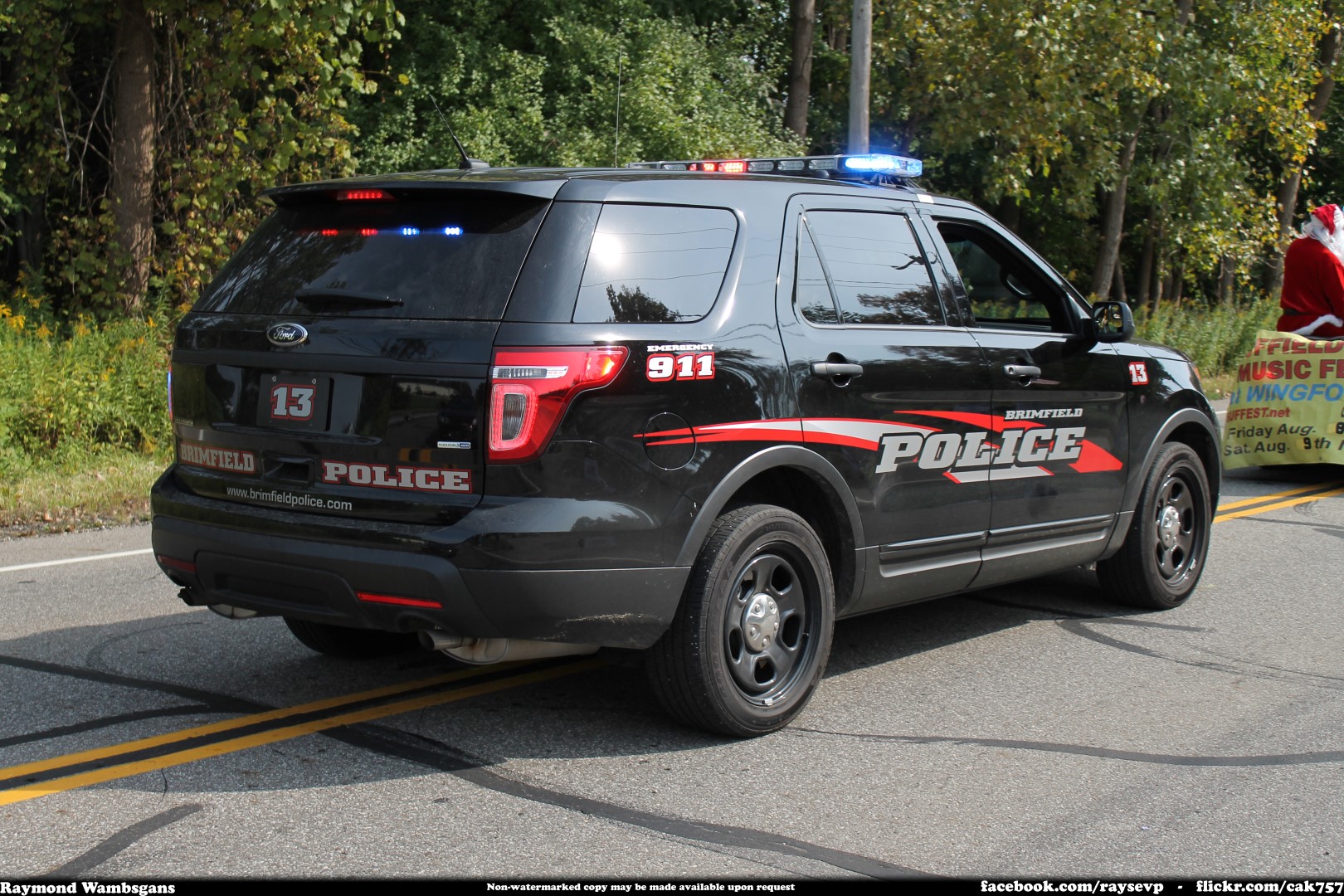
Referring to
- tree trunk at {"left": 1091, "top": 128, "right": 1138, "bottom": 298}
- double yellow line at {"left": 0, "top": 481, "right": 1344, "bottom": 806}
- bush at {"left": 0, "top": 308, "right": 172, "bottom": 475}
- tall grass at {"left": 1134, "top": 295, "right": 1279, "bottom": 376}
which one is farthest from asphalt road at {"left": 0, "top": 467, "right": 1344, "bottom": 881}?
tree trunk at {"left": 1091, "top": 128, "right": 1138, "bottom": 298}

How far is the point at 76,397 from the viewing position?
1093cm

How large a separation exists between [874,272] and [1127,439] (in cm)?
183

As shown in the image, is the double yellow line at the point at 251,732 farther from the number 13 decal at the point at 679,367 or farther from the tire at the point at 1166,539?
the tire at the point at 1166,539

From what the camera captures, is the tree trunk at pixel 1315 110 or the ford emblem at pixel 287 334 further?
the tree trunk at pixel 1315 110

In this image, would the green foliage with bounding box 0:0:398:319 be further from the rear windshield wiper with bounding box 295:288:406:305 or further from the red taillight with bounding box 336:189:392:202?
the rear windshield wiper with bounding box 295:288:406:305

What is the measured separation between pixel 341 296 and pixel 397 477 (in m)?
0.67

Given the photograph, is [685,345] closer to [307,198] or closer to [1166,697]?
[307,198]

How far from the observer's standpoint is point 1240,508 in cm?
990

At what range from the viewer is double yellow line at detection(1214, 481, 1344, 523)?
31.8 feet

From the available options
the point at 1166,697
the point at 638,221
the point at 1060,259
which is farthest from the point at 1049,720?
the point at 1060,259

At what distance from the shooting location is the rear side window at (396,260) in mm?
4312

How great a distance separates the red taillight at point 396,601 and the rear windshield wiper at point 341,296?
3.00 ft

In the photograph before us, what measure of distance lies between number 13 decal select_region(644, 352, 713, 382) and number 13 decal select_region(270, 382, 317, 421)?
1.08 m

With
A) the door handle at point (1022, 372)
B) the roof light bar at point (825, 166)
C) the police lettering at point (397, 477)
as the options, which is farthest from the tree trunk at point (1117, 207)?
the police lettering at point (397, 477)
